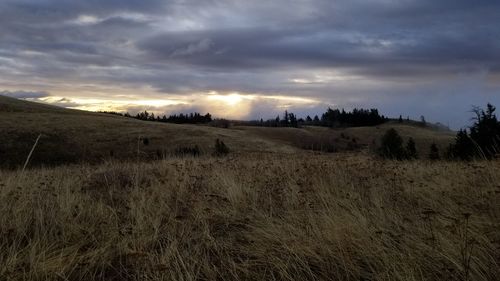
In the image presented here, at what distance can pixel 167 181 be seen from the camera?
713cm

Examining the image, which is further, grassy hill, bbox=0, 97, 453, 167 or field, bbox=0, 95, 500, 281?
grassy hill, bbox=0, 97, 453, 167

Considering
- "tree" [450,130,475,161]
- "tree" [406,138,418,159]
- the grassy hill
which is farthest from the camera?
the grassy hill

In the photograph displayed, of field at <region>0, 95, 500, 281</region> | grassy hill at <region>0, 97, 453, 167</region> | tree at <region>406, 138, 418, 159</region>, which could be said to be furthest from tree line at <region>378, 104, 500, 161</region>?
grassy hill at <region>0, 97, 453, 167</region>

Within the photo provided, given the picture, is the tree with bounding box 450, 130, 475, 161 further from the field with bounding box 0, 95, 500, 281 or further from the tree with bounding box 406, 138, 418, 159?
the field with bounding box 0, 95, 500, 281

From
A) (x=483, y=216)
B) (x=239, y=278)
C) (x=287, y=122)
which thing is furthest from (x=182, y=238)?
(x=287, y=122)

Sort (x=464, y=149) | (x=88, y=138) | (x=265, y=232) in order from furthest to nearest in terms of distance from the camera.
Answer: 1. (x=88, y=138)
2. (x=464, y=149)
3. (x=265, y=232)

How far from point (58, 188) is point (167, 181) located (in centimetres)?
155

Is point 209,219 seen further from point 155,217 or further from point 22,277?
point 22,277

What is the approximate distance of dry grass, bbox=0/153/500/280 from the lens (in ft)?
10.5

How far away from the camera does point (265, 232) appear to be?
4062 millimetres

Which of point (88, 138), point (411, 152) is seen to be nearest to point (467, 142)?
point (411, 152)

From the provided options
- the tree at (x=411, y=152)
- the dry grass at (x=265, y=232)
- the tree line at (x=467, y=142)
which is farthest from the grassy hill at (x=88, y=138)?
the dry grass at (x=265, y=232)

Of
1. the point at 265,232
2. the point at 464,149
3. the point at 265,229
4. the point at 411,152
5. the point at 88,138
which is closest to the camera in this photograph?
the point at 265,232

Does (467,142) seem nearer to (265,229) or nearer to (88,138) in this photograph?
(265,229)
